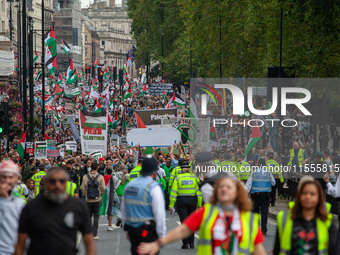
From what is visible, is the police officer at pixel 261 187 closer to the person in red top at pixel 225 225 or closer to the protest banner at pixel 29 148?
the person in red top at pixel 225 225

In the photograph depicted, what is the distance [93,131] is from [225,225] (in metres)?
18.9

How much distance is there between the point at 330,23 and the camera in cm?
2422

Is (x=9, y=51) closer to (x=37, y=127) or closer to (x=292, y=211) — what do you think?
(x=37, y=127)

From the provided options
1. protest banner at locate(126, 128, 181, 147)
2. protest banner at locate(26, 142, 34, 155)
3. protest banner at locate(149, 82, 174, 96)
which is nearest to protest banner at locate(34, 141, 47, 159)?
protest banner at locate(126, 128, 181, 147)

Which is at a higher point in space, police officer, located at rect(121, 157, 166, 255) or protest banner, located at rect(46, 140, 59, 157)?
police officer, located at rect(121, 157, 166, 255)

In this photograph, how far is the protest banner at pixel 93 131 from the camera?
25734 millimetres

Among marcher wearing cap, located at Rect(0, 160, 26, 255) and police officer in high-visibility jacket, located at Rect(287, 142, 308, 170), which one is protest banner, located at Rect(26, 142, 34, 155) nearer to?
police officer in high-visibility jacket, located at Rect(287, 142, 308, 170)

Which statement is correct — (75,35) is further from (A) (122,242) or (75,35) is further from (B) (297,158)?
(A) (122,242)

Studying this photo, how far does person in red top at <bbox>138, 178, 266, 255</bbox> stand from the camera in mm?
7250

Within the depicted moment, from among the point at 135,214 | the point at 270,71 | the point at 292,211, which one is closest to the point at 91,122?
the point at 270,71

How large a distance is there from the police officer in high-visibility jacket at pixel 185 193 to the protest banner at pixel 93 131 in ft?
34.2

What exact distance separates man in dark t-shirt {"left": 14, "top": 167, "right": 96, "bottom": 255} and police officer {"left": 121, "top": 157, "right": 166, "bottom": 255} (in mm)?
2116

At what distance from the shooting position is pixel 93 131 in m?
26.0

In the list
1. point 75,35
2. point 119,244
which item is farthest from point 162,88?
point 75,35
